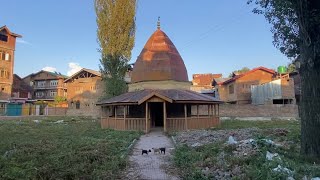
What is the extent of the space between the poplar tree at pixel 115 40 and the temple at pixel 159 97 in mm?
5438

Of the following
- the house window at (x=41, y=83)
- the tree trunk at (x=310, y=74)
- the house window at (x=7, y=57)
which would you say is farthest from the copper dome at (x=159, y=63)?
the house window at (x=41, y=83)

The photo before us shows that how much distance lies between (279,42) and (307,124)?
702 cm

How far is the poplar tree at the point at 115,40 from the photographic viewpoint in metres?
35.3

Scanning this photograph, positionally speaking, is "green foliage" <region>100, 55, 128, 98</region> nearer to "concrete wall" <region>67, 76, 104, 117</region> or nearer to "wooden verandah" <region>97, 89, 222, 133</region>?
"wooden verandah" <region>97, 89, 222, 133</region>

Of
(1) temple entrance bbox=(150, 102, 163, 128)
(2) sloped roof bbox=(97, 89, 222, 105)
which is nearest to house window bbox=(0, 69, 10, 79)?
(2) sloped roof bbox=(97, 89, 222, 105)

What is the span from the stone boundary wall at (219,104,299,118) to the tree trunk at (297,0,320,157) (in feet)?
110

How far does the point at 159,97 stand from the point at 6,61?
51837 millimetres

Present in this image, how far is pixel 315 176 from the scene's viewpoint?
7.49 meters

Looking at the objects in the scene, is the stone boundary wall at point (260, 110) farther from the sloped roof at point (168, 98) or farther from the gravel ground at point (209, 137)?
the gravel ground at point (209, 137)

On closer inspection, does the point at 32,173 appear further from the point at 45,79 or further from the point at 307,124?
the point at 45,79

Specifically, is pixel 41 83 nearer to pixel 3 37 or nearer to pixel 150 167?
pixel 3 37

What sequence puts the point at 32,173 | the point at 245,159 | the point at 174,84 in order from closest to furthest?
the point at 32,173 < the point at 245,159 < the point at 174,84

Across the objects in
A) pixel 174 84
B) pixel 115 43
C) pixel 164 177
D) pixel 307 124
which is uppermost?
pixel 115 43

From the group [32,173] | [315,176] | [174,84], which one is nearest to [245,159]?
[315,176]
